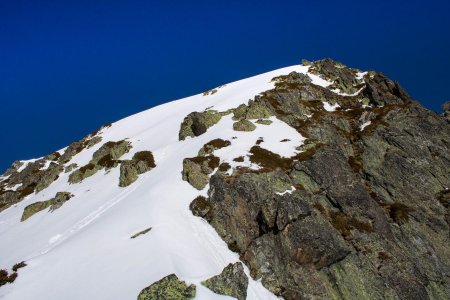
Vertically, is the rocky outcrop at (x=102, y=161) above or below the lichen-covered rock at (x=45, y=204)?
above

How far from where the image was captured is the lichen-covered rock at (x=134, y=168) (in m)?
48.4

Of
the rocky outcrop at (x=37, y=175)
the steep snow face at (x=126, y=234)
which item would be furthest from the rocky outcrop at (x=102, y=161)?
the rocky outcrop at (x=37, y=175)

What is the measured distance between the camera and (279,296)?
29.4 m

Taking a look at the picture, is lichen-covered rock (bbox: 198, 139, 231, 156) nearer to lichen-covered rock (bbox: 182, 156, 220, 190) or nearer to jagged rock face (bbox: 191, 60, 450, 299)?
lichen-covered rock (bbox: 182, 156, 220, 190)

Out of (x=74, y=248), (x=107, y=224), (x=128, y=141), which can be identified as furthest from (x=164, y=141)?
(x=74, y=248)

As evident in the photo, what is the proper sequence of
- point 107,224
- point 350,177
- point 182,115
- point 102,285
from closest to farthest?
1. point 102,285
2. point 107,224
3. point 350,177
4. point 182,115

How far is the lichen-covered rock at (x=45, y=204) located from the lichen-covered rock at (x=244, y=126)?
81.1 feet

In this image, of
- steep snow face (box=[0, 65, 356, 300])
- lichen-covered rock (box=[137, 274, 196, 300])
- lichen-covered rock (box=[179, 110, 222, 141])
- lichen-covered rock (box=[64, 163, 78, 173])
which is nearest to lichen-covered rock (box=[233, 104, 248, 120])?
steep snow face (box=[0, 65, 356, 300])

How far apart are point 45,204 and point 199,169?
83.0ft

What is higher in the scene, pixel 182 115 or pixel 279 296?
pixel 182 115

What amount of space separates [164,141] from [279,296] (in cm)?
3456

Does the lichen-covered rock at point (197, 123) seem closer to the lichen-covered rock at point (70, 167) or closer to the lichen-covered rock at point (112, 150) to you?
the lichen-covered rock at point (112, 150)

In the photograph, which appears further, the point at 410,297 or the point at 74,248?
the point at 74,248

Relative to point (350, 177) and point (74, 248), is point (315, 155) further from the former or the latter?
point (74, 248)
